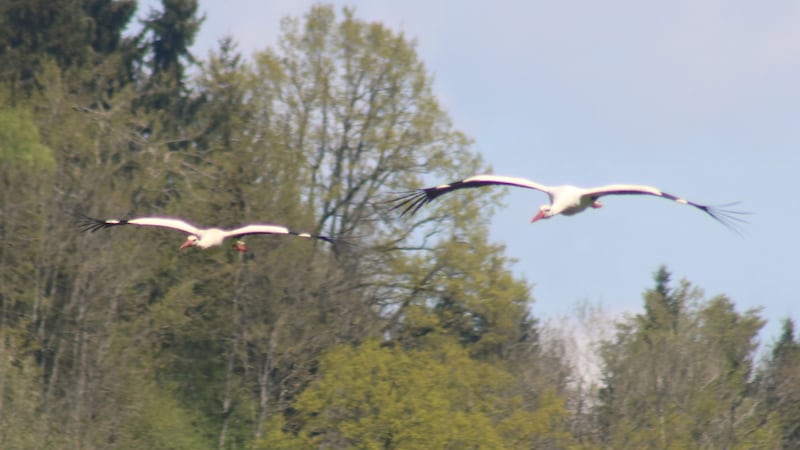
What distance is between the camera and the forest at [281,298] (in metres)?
38.4

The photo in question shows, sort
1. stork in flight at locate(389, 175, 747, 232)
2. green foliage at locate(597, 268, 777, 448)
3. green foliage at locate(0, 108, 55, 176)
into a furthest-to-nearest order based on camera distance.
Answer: green foliage at locate(597, 268, 777, 448) → green foliage at locate(0, 108, 55, 176) → stork in flight at locate(389, 175, 747, 232)

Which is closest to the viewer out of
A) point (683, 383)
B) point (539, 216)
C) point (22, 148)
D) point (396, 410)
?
point (539, 216)

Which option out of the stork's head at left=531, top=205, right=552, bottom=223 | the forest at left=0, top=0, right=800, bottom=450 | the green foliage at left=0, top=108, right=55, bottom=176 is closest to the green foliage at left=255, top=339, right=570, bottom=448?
the forest at left=0, top=0, right=800, bottom=450

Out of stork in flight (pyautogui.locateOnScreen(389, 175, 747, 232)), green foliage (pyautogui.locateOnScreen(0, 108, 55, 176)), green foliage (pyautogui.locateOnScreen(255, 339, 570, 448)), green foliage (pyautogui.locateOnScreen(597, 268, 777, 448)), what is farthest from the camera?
green foliage (pyautogui.locateOnScreen(597, 268, 777, 448))

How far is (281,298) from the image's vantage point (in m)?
40.7

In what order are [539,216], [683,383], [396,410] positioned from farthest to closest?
1. [683,383]
2. [396,410]
3. [539,216]

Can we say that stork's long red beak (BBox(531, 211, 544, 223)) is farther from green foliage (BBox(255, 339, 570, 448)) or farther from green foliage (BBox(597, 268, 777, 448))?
green foliage (BBox(597, 268, 777, 448))

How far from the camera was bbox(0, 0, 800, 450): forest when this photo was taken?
38.4 meters

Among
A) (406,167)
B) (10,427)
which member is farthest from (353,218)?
(10,427)

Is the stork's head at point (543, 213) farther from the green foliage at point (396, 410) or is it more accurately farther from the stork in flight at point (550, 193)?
the green foliage at point (396, 410)

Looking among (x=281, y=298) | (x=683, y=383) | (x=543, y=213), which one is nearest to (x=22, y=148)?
(x=281, y=298)

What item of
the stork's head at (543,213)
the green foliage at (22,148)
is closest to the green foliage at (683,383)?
the green foliage at (22,148)

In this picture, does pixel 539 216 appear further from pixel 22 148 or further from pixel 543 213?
pixel 22 148

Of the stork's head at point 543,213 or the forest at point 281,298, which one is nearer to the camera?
the stork's head at point 543,213
